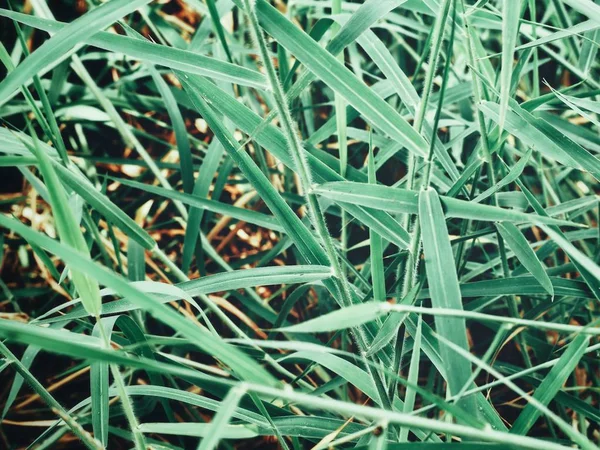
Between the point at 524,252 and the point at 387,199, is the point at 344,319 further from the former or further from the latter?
the point at 524,252

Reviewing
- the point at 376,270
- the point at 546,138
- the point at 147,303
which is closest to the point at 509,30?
the point at 546,138

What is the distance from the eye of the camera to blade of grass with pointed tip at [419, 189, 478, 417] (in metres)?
0.34

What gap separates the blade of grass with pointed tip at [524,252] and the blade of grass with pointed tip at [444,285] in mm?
142

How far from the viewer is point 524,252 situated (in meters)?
0.46

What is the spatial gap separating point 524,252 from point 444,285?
0.16m

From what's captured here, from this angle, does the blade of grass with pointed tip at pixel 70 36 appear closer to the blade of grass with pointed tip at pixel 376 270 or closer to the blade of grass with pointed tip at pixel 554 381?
the blade of grass with pointed tip at pixel 376 270

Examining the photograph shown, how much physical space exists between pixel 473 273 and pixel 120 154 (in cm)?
76

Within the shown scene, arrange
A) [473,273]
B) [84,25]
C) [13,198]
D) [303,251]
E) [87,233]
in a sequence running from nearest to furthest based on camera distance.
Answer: [84,25] → [303,251] → [473,273] → [87,233] → [13,198]

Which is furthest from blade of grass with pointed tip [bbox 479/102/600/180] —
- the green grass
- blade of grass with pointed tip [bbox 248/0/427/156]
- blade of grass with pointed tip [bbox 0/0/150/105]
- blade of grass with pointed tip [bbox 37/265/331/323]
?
blade of grass with pointed tip [bbox 0/0/150/105]

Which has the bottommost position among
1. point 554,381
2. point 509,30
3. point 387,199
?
point 554,381

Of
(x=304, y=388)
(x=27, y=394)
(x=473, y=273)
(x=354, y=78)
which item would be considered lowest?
(x=27, y=394)

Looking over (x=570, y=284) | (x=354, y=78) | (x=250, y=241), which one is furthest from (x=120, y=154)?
(x=570, y=284)

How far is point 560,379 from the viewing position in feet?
1.30

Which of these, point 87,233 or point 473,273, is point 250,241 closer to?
point 87,233
